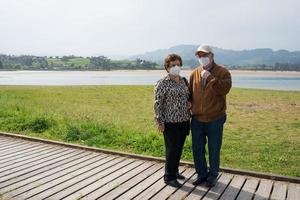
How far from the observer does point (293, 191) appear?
6.28 metres

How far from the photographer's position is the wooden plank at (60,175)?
20.4 feet

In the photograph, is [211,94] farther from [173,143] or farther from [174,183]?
[174,183]

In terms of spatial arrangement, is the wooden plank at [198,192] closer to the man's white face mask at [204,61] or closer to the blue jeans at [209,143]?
the blue jeans at [209,143]

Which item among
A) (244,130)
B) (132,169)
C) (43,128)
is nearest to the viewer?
(132,169)

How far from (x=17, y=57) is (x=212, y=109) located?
666 ft

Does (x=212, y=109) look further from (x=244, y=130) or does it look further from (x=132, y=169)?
(x=244, y=130)

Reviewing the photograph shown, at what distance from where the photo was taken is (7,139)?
10.2m

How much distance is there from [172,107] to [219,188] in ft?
5.00

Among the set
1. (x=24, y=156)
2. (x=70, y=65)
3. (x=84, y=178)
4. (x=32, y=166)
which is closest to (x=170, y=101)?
(x=84, y=178)

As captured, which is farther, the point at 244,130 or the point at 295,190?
the point at 244,130

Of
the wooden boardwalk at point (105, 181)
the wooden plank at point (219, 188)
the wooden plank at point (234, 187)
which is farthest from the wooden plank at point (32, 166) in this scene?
the wooden plank at point (234, 187)

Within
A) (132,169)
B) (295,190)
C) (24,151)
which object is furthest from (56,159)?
(295,190)

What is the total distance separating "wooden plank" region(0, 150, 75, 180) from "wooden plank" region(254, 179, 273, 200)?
4087mm

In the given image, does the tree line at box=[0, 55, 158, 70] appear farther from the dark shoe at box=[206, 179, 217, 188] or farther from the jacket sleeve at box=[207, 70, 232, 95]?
the jacket sleeve at box=[207, 70, 232, 95]
